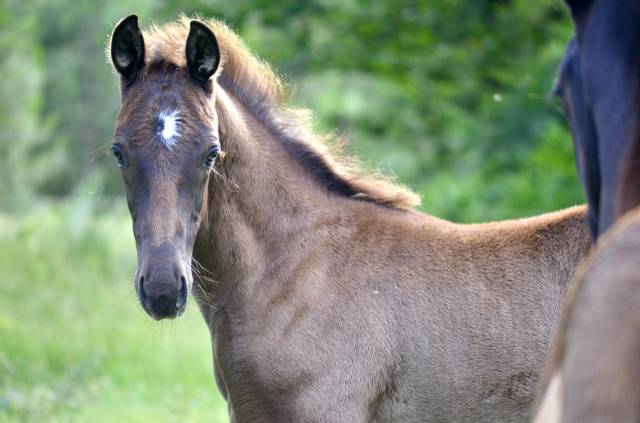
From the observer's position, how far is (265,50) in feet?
41.9

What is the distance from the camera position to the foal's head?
13.9 feet

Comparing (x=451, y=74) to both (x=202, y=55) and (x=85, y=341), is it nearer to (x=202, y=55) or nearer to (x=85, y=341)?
(x=85, y=341)

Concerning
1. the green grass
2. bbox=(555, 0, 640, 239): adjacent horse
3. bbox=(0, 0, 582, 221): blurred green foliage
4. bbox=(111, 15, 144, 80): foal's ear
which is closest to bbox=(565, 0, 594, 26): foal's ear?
bbox=(555, 0, 640, 239): adjacent horse

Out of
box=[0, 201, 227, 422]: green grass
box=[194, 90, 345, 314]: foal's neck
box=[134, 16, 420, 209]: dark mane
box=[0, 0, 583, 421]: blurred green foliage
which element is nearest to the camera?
box=[194, 90, 345, 314]: foal's neck

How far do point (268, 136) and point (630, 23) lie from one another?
2706 millimetres

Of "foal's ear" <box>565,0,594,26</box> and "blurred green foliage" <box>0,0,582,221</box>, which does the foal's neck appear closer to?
"foal's ear" <box>565,0,594,26</box>

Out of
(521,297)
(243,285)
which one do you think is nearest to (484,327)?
(521,297)

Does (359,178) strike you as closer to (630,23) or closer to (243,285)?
(243,285)

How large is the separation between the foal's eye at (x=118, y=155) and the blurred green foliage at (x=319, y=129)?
380cm

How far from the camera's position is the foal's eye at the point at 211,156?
4456mm

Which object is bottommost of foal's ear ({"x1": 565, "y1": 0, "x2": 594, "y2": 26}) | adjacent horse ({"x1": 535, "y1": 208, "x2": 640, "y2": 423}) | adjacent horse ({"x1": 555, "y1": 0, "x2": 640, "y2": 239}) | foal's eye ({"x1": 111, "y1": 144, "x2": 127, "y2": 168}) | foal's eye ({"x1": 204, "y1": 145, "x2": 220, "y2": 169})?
adjacent horse ({"x1": 535, "y1": 208, "x2": 640, "y2": 423})

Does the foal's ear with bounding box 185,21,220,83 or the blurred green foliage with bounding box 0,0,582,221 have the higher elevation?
the foal's ear with bounding box 185,21,220,83

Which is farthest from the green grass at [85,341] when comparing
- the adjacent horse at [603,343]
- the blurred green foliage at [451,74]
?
the adjacent horse at [603,343]

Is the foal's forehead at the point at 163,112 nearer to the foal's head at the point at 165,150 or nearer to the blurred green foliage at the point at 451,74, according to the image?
the foal's head at the point at 165,150
